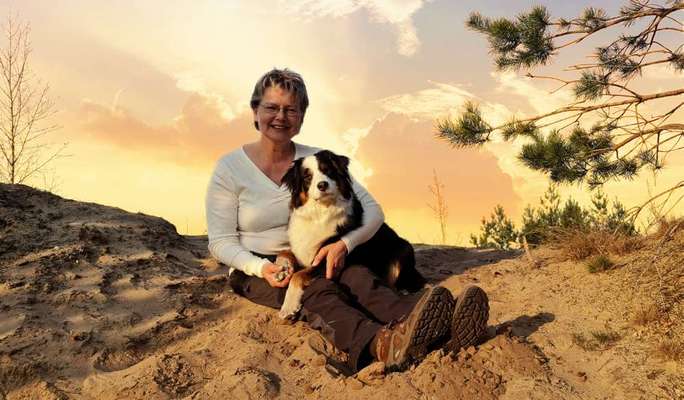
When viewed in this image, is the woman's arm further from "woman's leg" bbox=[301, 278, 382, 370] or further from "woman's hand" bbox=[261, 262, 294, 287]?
"woman's leg" bbox=[301, 278, 382, 370]

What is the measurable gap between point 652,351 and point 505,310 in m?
0.94

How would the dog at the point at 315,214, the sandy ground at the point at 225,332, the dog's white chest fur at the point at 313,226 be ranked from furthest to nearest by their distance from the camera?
the dog's white chest fur at the point at 313,226 → the dog at the point at 315,214 → the sandy ground at the point at 225,332

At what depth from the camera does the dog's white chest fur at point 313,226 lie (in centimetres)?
361

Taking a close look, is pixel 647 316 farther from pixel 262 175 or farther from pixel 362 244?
pixel 262 175

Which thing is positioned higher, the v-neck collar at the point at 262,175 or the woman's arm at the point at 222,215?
the v-neck collar at the point at 262,175

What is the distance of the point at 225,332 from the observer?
3.89m

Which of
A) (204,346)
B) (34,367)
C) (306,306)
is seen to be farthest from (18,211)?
(306,306)

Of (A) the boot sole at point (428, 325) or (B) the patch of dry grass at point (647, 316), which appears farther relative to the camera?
(B) the patch of dry grass at point (647, 316)

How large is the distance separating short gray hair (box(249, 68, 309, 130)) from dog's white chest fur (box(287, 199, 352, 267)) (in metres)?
0.72

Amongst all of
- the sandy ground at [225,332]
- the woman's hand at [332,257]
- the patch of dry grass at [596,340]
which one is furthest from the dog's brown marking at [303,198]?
the patch of dry grass at [596,340]

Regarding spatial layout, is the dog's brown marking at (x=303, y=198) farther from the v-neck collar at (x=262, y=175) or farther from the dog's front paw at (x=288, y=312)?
the dog's front paw at (x=288, y=312)

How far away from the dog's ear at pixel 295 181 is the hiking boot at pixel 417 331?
1.15m

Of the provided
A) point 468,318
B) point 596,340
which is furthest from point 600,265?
point 468,318

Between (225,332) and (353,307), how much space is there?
1.16 m
